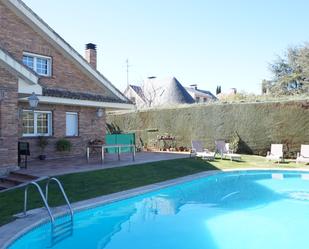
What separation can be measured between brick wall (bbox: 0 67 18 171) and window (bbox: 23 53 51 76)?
6225 millimetres

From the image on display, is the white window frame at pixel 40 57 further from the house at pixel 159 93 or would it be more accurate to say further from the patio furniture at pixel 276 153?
the house at pixel 159 93

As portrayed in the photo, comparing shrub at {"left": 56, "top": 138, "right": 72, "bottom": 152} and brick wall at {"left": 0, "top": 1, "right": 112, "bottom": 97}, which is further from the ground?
brick wall at {"left": 0, "top": 1, "right": 112, "bottom": 97}

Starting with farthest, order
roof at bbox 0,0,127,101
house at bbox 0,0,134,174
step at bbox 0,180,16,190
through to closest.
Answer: roof at bbox 0,0,127,101, house at bbox 0,0,134,174, step at bbox 0,180,16,190

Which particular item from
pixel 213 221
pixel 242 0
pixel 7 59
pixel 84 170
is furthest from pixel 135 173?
pixel 242 0

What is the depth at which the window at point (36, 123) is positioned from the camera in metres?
20.6

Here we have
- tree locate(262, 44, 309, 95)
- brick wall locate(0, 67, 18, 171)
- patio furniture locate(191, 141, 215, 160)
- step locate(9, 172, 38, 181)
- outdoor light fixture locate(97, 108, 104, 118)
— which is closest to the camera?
step locate(9, 172, 38, 181)

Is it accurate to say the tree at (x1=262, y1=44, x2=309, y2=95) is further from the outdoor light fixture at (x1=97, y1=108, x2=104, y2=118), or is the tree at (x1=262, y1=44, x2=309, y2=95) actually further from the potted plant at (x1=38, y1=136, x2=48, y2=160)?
the potted plant at (x1=38, y1=136, x2=48, y2=160)

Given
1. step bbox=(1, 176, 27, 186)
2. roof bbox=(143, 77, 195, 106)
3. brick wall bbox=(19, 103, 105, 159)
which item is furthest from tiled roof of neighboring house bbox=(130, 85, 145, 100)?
step bbox=(1, 176, 27, 186)

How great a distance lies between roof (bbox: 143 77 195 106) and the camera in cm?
6029

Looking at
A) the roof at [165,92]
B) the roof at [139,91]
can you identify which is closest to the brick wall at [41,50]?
the roof at [165,92]

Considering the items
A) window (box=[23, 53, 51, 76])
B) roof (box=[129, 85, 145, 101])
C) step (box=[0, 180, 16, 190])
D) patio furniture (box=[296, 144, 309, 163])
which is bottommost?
step (box=[0, 180, 16, 190])

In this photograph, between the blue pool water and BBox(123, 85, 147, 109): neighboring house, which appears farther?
BBox(123, 85, 147, 109): neighboring house

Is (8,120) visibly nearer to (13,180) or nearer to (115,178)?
(13,180)

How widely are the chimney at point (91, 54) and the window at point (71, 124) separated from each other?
4823mm
